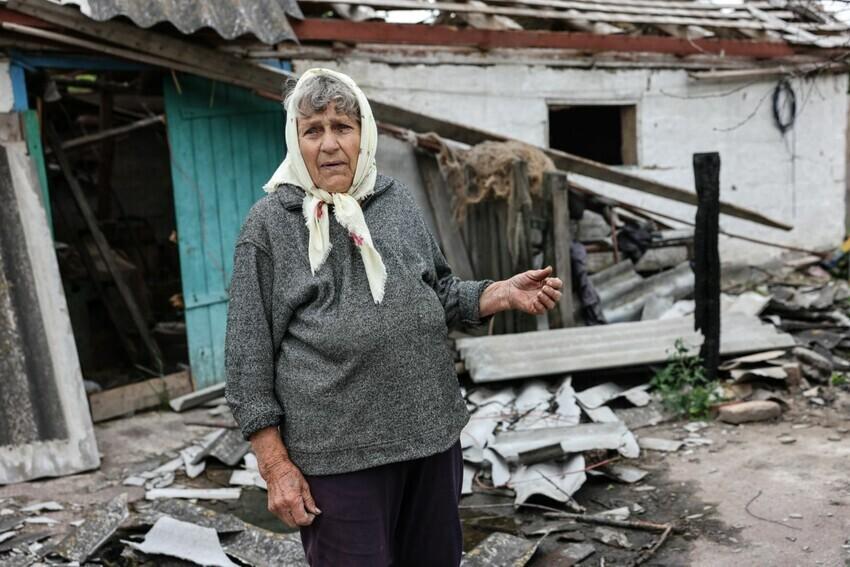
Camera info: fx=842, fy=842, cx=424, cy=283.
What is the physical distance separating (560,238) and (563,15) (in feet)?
9.85

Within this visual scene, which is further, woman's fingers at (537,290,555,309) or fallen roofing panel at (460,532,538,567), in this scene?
fallen roofing panel at (460,532,538,567)

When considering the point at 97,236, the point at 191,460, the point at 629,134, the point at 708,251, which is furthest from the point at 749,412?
the point at 97,236

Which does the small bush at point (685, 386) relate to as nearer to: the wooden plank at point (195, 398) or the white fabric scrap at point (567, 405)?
the white fabric scrap at point (567, 405)

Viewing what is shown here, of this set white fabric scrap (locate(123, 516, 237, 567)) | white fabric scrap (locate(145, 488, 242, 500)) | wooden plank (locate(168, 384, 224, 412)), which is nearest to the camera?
white fabric scrap (locate(123, 516, 237, 567))

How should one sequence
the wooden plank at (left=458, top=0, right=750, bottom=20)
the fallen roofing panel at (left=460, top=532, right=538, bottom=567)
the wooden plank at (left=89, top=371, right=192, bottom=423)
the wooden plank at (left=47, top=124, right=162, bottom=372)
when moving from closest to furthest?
the fallen roofing panel at (left=460, top=532, right=538, bottom=567) → the wooden plank at (left=89, top=371, right=192, bottom=423) → the wooden plank at (left=47, top=124, right=162, bottom=372) → the wooden plank at (left=458, top=0, right=750, bottom=20)

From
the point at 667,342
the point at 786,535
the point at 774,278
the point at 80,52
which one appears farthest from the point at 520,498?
the point at 774,278

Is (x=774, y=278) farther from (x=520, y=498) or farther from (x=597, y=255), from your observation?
(x=520, y=498)

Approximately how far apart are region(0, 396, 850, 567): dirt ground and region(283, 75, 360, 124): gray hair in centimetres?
244

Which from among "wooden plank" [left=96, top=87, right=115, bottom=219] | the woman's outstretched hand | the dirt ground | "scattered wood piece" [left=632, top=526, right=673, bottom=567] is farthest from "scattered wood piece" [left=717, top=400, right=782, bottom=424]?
"wooden plank" [left=96, top=87, right=115, bottom=219]

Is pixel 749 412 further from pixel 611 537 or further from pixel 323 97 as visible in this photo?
pixel 323 97

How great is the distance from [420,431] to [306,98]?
0.96m

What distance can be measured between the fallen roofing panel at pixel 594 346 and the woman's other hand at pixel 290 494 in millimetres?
3833

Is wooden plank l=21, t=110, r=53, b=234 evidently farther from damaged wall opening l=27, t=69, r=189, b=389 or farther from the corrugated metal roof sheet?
the corrugated metal roof sheet

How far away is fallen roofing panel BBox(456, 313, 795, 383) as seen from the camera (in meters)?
6.14
